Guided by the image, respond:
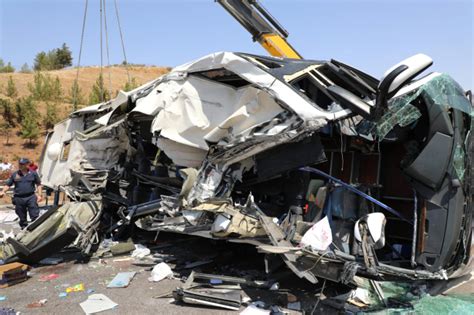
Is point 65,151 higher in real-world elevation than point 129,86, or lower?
lower

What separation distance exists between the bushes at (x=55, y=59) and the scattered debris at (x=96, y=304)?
46129 millimetres

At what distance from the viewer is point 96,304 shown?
4.08 meters

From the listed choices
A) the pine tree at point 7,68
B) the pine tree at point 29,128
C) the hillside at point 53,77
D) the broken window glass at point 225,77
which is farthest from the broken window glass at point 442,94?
the pine tree at point 7,68

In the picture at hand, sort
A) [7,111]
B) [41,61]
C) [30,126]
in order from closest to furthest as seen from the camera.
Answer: [30,126] < [7,111] < [41,61]

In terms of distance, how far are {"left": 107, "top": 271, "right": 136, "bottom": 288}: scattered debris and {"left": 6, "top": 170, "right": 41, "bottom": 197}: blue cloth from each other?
126 inches

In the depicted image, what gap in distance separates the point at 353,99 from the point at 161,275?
308cm

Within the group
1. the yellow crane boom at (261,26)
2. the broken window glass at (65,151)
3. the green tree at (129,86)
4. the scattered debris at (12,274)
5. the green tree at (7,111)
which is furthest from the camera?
the green tree at (7,111)

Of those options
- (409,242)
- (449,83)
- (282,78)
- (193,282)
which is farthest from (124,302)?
(449,83)

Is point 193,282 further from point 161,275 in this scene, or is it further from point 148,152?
point 148,152

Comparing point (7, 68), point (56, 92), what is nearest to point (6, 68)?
point (7, 68)

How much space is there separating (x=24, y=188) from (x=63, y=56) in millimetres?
43994

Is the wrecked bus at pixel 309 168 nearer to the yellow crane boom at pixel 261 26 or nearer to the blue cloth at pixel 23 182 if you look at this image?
the blue cloth at pixel 23 182

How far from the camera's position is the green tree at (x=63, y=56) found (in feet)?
151

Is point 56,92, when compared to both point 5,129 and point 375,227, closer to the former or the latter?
point 5,129
